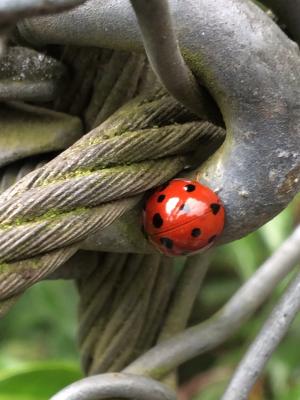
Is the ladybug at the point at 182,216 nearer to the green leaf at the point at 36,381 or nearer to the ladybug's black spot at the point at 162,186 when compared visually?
the ladybug's black spot at the point at 162,186

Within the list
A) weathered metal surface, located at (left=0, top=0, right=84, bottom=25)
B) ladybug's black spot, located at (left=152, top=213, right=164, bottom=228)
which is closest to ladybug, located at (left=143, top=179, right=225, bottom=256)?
ladybug's black spot, located at (left=152, top=213, right=164, bottom=228)

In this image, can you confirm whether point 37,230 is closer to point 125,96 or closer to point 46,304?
point 125,96

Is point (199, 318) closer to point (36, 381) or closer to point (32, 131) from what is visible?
point (36, 381)

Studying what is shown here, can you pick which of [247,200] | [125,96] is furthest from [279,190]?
[125,96]

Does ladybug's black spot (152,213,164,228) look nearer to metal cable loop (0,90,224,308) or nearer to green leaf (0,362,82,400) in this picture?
metal cable loop (0,90,224,308)

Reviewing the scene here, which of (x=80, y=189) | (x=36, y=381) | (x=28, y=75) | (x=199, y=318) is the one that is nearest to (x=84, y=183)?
(x=80, y=189)

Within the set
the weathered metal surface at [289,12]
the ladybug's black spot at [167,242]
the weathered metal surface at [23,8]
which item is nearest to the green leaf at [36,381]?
the ladybug's black spot at [167,242]
